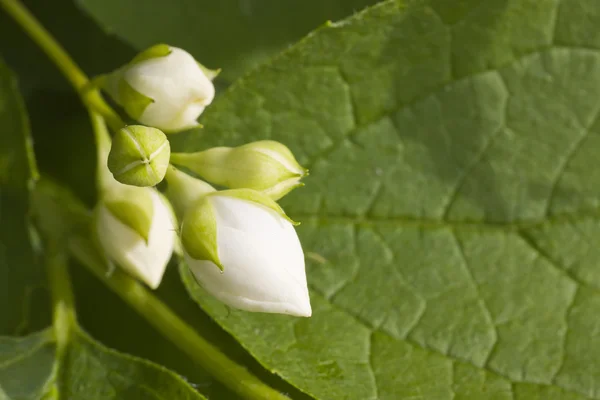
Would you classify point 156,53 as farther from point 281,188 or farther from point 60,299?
point 60,299

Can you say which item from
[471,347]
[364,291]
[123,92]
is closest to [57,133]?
[123,92]

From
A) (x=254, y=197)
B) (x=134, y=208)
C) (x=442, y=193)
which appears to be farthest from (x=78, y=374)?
(x=442, y=193)

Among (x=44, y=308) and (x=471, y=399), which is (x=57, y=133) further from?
(x=471, y=399)

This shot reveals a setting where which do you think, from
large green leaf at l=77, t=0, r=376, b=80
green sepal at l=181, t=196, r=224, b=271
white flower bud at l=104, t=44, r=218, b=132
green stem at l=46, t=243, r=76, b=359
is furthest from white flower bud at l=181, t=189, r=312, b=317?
large green leaf at l=77, t=0, r=376, b=80

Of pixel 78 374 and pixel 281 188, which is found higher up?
pixel 281 188

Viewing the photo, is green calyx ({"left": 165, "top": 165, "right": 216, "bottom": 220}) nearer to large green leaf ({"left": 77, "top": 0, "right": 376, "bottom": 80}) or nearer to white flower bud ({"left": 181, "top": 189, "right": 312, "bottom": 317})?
white flower bud ({"left": 181, "top": 189, "right": 312, "bottom": 317})

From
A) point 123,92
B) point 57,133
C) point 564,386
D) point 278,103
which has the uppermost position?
point 123,92

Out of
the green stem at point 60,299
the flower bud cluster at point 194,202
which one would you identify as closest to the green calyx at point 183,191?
the flower bud cluster at point 194,202
